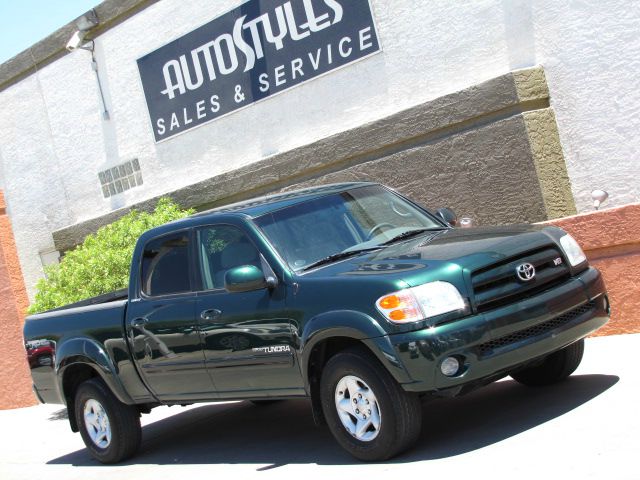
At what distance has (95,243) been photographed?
14078mm

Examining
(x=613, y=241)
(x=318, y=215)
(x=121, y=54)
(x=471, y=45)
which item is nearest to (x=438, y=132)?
(x=471, y=45)

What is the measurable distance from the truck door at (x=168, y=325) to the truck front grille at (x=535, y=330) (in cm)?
240

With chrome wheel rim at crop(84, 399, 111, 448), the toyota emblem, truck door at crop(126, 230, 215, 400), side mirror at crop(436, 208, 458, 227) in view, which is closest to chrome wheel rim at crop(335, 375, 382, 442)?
the toyota emblem

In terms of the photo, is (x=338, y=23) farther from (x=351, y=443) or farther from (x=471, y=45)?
(x=351, y=443)

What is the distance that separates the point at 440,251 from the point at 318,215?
1.25m

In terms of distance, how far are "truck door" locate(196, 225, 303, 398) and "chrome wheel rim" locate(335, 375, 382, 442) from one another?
1.44 feet

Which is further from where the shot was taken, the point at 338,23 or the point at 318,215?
the point at 338,23

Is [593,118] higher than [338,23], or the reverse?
[338,23]

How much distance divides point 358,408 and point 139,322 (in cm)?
247

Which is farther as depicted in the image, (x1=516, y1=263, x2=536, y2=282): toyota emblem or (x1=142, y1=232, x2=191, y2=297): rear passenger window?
(x1=142, y1=232, x2=191, y2=297): rear passenger window

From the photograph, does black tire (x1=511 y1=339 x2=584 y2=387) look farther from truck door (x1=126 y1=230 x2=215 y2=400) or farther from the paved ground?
truck door (x1=126 y1=230 x2=215 y2=400)

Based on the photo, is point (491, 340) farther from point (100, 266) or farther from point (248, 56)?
point (248, 56)

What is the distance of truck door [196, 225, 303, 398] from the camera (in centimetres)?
720

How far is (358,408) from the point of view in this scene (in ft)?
22.0
